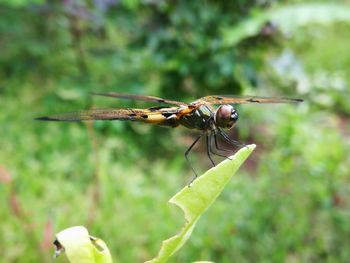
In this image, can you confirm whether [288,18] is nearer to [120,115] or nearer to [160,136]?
[160,136]

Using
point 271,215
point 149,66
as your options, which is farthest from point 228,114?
point 149,66

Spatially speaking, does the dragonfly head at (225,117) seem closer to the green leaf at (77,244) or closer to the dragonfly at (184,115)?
the dragonfly at (184,115)

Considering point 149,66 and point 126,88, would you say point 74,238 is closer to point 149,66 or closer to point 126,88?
point 126,88

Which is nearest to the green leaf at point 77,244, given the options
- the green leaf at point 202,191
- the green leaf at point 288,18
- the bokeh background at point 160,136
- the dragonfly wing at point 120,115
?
the green leaf at point 202,191

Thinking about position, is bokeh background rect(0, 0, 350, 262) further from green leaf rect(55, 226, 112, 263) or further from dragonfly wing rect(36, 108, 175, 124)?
green leaf rect(55, 226, 112, 263)

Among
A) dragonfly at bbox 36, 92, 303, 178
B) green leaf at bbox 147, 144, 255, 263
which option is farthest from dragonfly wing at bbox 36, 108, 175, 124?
green leaf at bbox 147, 144, 255, 263

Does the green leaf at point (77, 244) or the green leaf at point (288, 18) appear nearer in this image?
the green leaf at point (77, 244)

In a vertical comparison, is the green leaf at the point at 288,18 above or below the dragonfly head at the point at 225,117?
above
